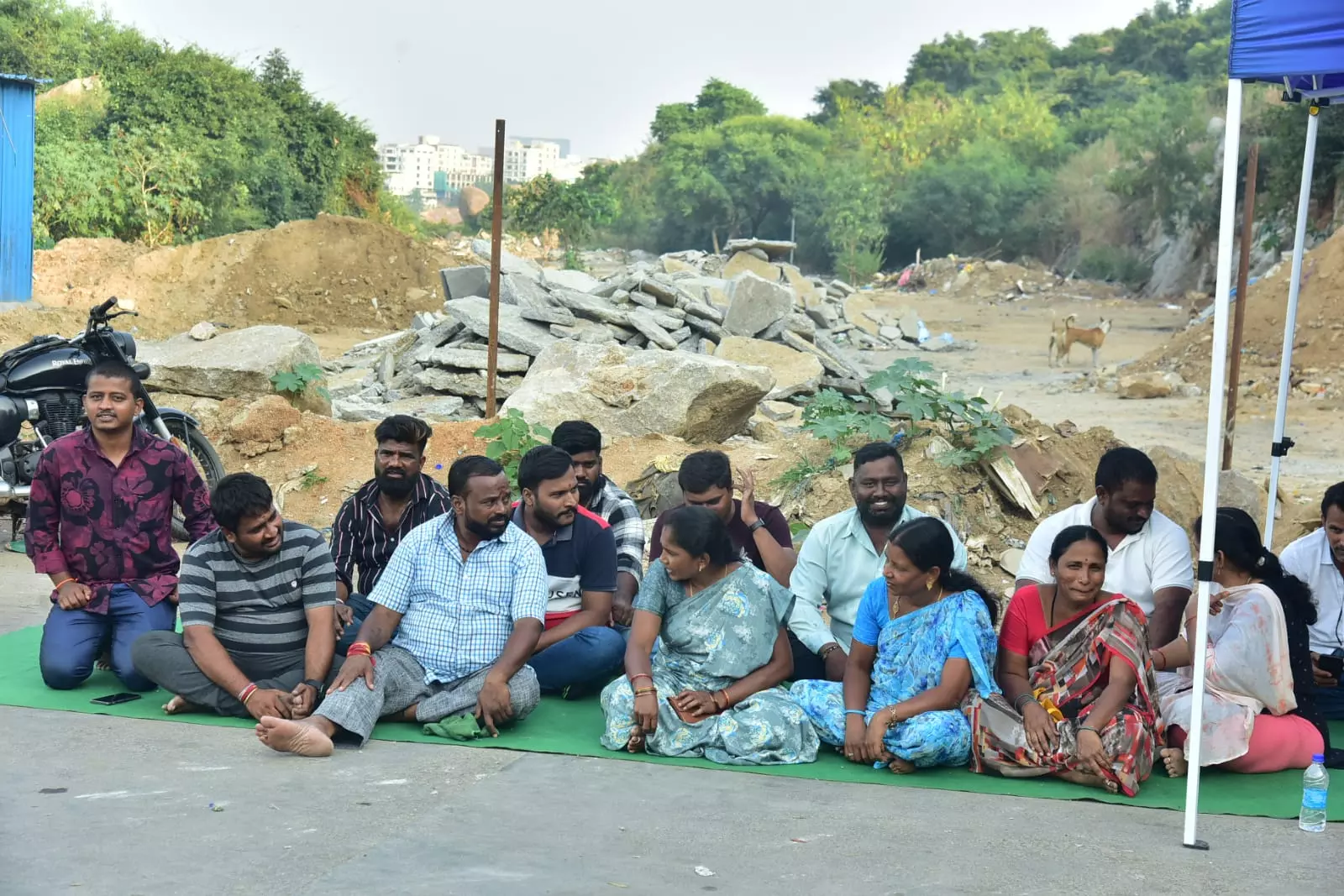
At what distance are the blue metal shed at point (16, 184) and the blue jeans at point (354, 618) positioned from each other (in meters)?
16.4

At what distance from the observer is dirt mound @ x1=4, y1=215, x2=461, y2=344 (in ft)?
72.7

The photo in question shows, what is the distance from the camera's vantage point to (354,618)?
550cm

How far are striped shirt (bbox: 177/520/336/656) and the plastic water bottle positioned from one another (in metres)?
3.13

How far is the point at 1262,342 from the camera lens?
1747 cm

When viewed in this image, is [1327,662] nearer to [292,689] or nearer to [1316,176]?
[292,689]

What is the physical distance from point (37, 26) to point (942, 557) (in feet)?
125

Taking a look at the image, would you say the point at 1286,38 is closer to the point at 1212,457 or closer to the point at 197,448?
the point at 1212,457

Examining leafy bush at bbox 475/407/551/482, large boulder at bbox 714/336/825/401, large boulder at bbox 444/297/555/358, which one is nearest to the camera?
leafy bush at bbox 475/407/551/482

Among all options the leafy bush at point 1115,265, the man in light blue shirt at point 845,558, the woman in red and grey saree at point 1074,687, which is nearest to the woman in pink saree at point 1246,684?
the woman in red and grey saree at point 1074,687

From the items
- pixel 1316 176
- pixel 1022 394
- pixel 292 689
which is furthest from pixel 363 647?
pixel 1316 176

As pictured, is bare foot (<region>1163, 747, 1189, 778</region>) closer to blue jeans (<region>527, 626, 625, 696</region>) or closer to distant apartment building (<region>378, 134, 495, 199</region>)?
blue jeans (<region>527, 626, 625, 696</region>)

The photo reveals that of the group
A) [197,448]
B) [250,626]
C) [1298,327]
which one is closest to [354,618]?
[250,626]

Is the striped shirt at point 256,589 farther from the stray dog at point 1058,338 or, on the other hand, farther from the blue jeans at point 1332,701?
the stray dog at point 1058,338

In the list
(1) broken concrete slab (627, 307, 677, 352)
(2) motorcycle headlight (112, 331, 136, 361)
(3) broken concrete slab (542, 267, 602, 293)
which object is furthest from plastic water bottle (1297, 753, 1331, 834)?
(3) broken concrete slab (542, 267, 602, 293)
